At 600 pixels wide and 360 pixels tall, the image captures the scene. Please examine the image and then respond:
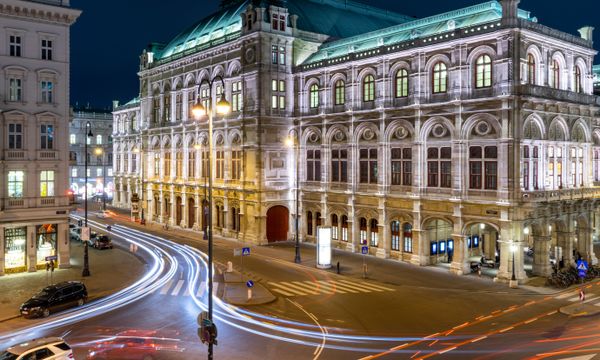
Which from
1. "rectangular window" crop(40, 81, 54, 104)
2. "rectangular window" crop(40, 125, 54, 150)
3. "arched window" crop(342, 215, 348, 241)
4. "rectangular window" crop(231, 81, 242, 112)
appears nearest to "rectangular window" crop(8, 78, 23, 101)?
"rectangular window" crop(40, 81, 54, 104)

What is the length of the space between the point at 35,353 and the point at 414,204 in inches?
1235

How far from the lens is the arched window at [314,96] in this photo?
180 feet

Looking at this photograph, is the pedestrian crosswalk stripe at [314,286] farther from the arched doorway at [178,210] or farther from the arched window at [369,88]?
the arched doorway at [178,210]

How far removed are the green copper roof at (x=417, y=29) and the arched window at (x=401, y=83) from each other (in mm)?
2720

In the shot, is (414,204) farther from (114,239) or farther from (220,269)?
(114,239)

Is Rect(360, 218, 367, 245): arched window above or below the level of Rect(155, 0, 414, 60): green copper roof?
below

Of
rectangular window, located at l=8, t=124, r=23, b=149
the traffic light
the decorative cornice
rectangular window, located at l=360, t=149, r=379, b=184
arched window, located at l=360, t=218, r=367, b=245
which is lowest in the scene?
the traffic light

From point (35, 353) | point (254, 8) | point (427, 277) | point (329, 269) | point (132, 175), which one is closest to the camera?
point (35, 353)

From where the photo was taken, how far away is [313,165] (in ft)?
182

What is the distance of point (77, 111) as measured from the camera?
115 m

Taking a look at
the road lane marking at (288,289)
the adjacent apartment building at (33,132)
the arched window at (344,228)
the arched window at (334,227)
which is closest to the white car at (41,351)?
the road lane marking at (288,289)

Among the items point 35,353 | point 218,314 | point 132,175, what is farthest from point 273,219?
point 132,175

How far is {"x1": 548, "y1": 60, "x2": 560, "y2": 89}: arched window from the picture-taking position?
41.4 metres

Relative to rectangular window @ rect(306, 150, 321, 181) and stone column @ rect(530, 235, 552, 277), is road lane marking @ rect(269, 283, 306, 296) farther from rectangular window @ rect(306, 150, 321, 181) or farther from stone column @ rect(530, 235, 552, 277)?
rectangular window @ rect(306, 150, 321, 181)
